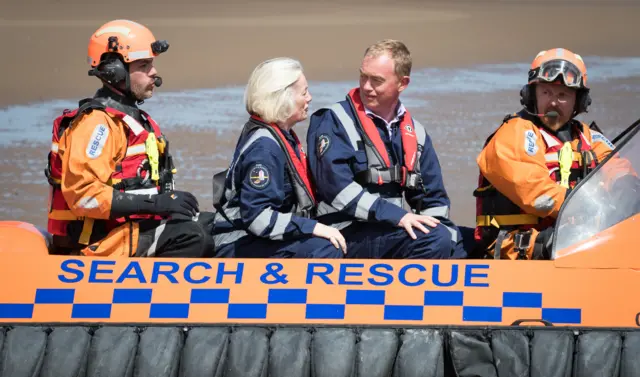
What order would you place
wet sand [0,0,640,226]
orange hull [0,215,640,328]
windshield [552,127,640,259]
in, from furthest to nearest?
1. wet sand [0,0,640,226]
2. windshield [552,127,640,259]
3. orange hull [0,215,640,328]

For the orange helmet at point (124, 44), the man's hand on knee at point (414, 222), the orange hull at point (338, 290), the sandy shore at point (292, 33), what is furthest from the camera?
the sandy shore at point (292, 33)

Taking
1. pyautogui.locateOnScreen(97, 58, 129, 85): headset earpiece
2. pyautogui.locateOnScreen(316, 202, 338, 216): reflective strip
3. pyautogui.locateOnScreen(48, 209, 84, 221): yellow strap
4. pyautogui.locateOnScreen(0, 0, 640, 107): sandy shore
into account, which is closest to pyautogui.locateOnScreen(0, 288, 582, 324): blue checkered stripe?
pyautogui.locateOnScreen(48, 209, 84, 221): yellow strap

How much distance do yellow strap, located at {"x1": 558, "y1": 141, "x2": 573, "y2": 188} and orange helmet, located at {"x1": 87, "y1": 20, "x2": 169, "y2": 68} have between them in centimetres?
156

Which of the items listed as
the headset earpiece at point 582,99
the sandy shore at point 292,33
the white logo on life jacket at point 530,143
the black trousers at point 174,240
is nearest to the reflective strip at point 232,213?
A: the black trousers at point 174,240

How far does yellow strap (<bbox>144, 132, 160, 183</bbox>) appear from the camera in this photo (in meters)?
4.31

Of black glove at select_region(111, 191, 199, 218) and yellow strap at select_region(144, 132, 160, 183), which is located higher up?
yellow strap at select_region(144, 132, 160, 183)

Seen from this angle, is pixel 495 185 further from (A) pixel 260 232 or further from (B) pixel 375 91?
(A) pixel 260 232

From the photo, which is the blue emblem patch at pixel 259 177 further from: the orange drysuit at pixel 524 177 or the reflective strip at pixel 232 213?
the orange drysuit at pixel 524 177

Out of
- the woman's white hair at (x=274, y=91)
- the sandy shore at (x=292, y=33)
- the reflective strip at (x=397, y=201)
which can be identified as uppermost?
the sandy shore at (x=292, y=33)

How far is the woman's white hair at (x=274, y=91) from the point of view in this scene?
4.23 meters

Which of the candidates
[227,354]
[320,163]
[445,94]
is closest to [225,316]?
[227,354]

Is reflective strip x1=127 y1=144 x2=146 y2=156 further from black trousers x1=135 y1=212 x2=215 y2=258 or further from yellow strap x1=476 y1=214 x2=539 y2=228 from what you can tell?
yellow strap x1=476 y1=214 x2=539 y2=228

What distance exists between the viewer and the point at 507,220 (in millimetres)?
4391

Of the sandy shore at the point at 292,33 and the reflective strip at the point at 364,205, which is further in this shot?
the sandy shore at the point at 292,33
